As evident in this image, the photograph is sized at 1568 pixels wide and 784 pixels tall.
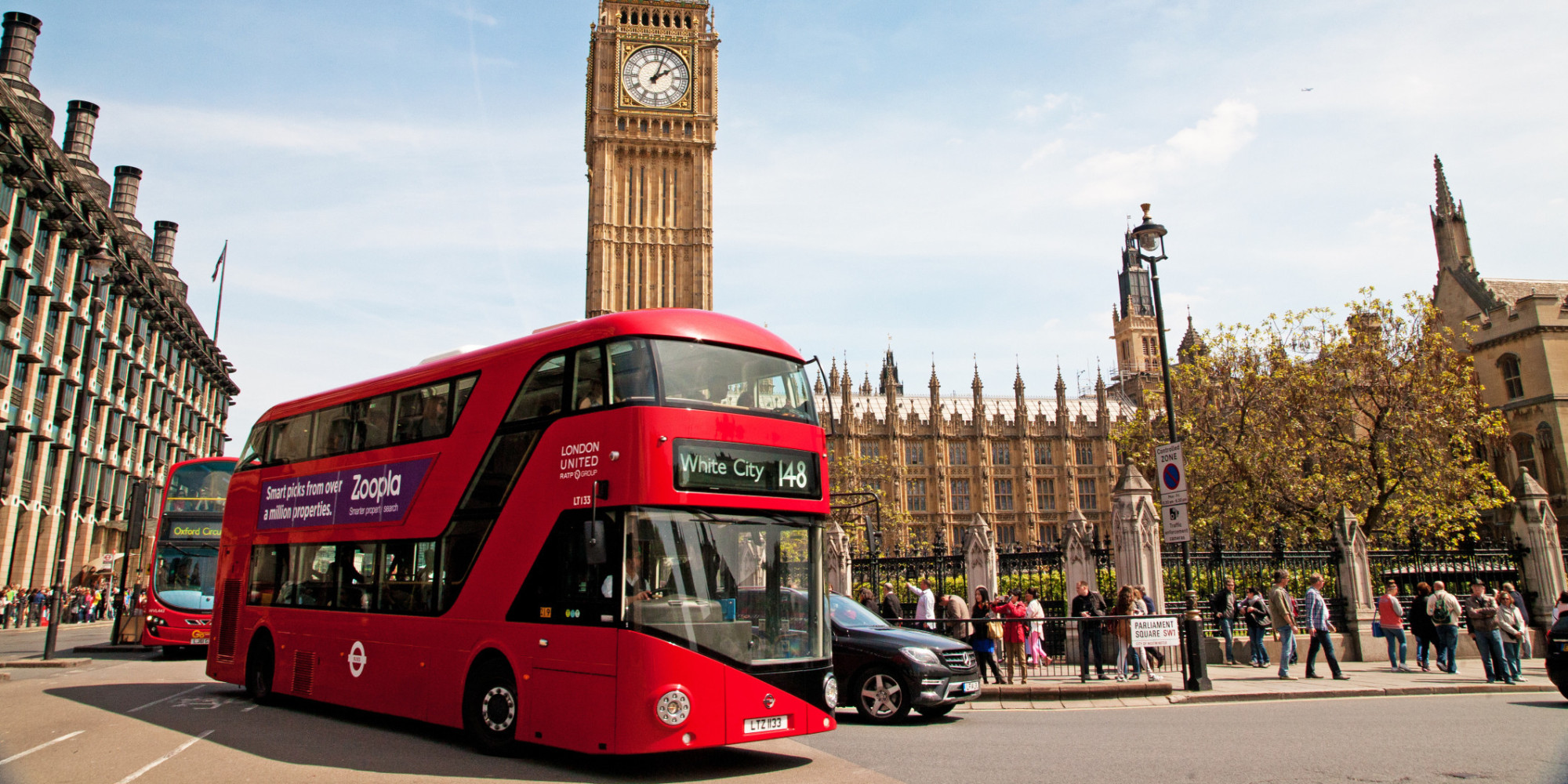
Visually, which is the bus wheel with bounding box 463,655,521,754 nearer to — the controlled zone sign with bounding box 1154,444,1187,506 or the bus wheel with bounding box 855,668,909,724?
the bus wheel with bounding box 855,668,909,724

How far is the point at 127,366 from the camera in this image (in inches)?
1797

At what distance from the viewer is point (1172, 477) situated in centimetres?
1309

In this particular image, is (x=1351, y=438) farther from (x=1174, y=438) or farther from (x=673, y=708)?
(x=673, y=708)

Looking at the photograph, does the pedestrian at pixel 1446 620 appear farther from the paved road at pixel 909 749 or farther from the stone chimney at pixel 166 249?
the stone chimney at pixel 166 249

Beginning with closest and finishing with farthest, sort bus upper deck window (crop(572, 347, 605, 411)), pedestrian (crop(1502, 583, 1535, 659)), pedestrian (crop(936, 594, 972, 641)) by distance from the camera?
bus upper deck window (crop(572, 347, 605, 411)) < pedestrian (crop(936, 594, 972, 641)) < pedestrian (crop(1502, 583, 1535, 659))

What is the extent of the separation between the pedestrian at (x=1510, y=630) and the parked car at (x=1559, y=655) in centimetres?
271

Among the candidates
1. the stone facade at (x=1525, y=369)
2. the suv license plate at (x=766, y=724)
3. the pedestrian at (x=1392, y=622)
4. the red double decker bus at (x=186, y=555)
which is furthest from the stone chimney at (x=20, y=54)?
the stone facade at (x=1525, y=369)

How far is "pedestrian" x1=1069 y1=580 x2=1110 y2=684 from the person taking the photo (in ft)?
43.2

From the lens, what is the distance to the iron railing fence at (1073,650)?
1331cm

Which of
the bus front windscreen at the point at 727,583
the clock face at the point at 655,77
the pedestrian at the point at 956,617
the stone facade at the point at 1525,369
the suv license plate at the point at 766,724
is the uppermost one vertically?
the clock face at the point at 655,77

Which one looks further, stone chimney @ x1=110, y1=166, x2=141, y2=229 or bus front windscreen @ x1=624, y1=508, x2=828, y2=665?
stone chimney @ x1=110, y1=166, x2=141, y2=229

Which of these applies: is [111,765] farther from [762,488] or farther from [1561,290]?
[1561,290]

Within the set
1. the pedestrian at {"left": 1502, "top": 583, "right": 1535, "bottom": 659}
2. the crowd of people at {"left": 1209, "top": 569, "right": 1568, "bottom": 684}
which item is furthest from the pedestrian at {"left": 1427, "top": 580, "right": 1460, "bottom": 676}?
the pedestrian at {"left": 1502, "top": 583, "right": 1535, "bottom": 659}

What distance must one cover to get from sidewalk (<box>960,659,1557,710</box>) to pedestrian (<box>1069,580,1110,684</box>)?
0.38 metres
